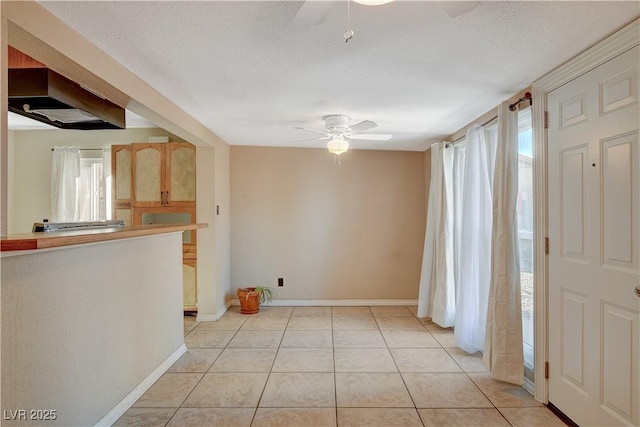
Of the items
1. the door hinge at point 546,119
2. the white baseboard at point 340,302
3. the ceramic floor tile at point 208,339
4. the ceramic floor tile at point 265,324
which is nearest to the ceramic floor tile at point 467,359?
the white baseboard at point 340,302

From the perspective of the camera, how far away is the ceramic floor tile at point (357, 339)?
332 cm

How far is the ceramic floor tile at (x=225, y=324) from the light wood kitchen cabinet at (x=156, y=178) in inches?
31.2

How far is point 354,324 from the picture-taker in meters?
3.98

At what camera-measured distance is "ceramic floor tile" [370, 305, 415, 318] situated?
4333 mm

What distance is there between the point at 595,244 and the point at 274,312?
11.6ft

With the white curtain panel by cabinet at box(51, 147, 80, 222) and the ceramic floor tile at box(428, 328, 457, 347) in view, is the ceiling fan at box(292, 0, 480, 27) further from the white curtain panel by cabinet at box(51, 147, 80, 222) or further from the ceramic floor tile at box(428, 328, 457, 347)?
the white curtain panel by cabinet at box(51, 147, 80, 222)

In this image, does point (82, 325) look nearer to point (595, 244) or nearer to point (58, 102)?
point (58, 102)

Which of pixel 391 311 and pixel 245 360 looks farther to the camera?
pixel 391 311

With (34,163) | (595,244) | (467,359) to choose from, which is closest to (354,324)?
(467,359)

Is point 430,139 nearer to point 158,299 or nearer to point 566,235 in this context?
point 566,235

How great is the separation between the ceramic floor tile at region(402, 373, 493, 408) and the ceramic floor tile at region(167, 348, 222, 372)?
169 centimetres

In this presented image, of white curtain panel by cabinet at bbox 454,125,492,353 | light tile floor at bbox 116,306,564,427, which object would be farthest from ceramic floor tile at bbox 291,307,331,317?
white curtain panel by cabinet at bbox 454,125,492,353

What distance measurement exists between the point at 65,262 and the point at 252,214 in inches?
120

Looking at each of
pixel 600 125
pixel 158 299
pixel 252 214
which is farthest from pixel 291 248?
pixel 600 125
